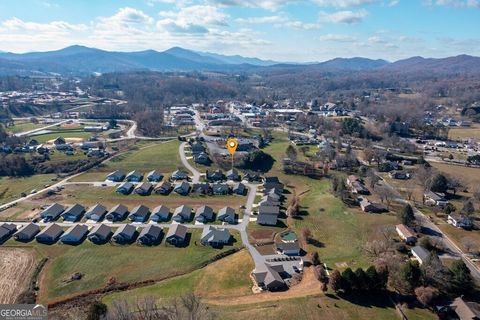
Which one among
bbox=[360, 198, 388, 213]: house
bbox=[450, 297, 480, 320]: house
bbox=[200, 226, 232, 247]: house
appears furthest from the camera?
bbox=[360, 198, 388, 213]: house

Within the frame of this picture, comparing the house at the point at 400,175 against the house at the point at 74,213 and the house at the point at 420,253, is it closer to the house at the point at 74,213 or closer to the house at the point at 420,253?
the house at the point at 420,253

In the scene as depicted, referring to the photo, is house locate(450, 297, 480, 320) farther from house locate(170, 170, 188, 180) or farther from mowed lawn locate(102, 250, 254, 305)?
house locate(170, 170, 188, 180)

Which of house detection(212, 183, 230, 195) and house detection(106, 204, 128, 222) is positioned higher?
house detection(212, 183, 230, 195)

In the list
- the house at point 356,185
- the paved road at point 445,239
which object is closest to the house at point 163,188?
the house at point 356,185

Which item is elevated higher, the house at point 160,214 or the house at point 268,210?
the house at point 268,210

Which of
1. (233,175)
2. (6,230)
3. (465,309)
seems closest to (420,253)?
(465,309)

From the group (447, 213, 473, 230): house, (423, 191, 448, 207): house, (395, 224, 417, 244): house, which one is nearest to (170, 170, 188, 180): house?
(395, 224, 417, 244): house

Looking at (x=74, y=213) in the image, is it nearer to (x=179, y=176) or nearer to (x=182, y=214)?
(x=182, y=214)
